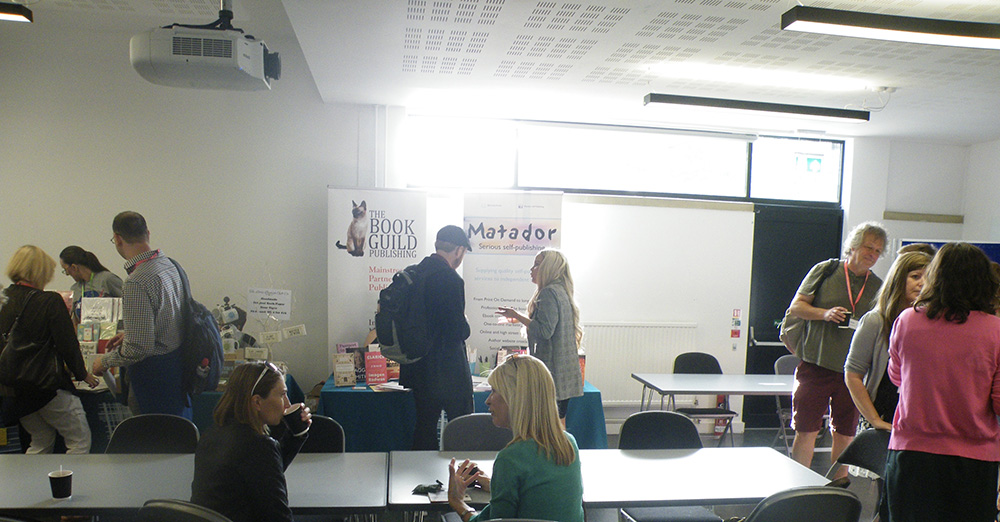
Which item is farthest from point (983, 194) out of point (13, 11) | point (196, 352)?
point (13, 11)

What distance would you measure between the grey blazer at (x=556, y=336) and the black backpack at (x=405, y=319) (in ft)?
2.31

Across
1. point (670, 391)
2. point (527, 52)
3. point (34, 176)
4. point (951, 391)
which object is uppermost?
point (527, 52)

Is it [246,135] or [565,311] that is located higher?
[246,135]

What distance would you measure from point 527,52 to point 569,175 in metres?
2.11

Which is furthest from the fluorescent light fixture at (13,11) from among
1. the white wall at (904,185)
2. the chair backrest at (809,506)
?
the white wall at (904,185)

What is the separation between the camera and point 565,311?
143 inches

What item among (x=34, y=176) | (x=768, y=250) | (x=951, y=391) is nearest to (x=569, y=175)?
(x=768, y=250)

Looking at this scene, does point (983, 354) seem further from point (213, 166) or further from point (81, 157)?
point (81, 157)

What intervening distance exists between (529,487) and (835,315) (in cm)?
232

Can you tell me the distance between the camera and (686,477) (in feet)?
7.95

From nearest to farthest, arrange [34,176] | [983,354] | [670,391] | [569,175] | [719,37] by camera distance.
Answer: [983,354] → [719,37] → [670,391] → [34,176] → [569,175]

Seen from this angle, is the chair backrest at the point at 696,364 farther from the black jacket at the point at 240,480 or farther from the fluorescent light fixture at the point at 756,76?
the black jacket at the point at 240,480

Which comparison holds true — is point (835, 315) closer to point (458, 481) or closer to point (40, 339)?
point (458, 481)

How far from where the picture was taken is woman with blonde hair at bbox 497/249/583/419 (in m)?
3.58
